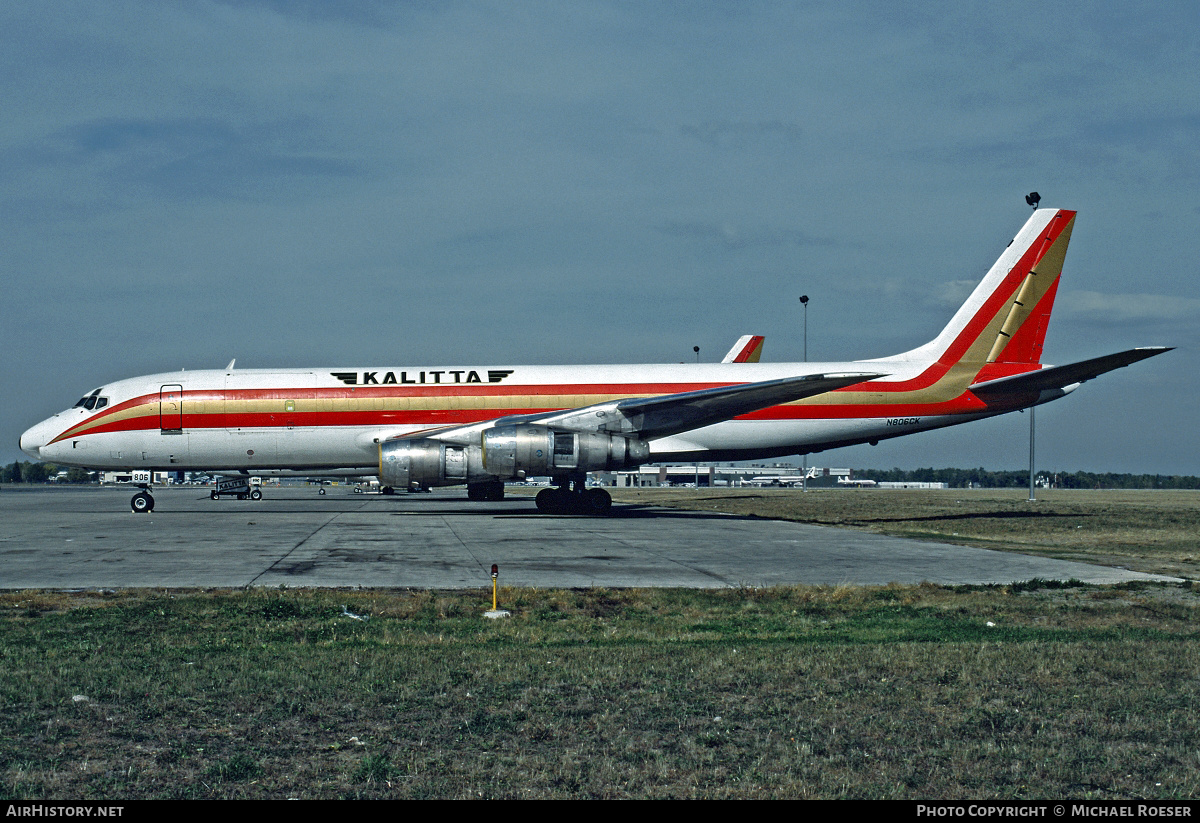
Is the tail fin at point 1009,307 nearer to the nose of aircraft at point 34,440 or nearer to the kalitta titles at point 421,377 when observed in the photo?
the kalitta titles at point 421,377

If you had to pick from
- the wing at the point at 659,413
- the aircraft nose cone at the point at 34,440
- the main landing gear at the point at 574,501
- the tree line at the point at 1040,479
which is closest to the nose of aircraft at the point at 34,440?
the aircraft nose cone at the point at 34,440

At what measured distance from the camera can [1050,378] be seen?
2656cm

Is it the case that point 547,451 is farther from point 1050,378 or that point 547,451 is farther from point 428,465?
point 1050,378

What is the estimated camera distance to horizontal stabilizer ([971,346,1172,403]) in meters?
24.2

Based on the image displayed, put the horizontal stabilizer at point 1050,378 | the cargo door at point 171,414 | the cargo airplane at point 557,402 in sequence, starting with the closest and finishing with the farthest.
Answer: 1. the horizontal stabilizer at point 1050,378
2. the cargo airplane at point 557,402
3. the cargo door at point 171,414

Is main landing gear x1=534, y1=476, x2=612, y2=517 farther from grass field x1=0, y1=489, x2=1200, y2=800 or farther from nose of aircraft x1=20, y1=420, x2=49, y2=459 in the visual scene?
grass field x1=0, y1=489, x2=1200, y2=800

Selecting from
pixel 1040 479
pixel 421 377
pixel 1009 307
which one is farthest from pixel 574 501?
pixel 1040 479

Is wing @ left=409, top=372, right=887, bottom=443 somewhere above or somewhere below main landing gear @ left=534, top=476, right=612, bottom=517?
above

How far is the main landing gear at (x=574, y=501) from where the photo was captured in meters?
28.9

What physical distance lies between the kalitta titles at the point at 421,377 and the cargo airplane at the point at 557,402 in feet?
0.14

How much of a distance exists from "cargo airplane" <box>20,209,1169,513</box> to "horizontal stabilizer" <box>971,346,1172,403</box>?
0.08 metres

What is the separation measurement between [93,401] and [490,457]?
13.6 metres

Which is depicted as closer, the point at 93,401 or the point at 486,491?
the point at 93,401

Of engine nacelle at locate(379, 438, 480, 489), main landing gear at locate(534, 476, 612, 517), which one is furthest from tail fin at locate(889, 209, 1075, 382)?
engine nacelle at locate(379, 438, 480, 489)
